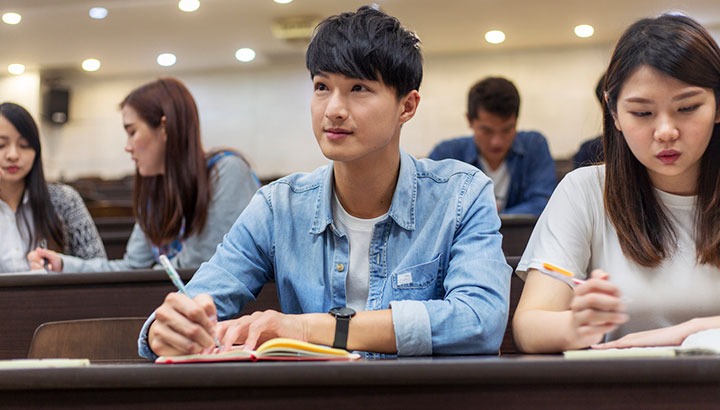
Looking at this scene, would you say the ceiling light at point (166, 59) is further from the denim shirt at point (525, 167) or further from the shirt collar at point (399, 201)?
the shirt collar at point (399, 201)

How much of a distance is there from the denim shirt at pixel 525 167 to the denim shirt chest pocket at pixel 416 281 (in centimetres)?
194

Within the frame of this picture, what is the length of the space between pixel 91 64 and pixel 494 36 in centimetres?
486

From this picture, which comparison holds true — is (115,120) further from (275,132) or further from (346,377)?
(346,377)

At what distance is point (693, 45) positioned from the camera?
4.94 ft

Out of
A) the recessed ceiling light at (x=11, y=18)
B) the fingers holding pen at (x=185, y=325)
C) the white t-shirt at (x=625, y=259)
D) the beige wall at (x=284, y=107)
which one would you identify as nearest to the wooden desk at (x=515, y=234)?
the white t-shirt at (x=625, y=259)

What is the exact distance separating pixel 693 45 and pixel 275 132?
377 inches

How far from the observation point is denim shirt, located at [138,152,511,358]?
151 centimetres

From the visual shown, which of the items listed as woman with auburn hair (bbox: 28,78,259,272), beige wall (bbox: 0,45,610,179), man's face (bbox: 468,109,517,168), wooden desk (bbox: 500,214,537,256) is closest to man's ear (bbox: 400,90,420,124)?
woman with auburn hair (bbox: 28,78,259,272)

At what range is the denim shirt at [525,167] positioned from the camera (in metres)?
3.46

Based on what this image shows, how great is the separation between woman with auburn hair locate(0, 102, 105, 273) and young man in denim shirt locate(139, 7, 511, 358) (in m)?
1.44

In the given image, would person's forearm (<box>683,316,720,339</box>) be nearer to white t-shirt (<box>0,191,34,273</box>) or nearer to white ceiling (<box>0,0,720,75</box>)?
white t-shirt (<box>0,191,34,273</box>)

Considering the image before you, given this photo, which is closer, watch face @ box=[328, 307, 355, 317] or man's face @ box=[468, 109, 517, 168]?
watch face @ box=[328, 307, 355, 317]

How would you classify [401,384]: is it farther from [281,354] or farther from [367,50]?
[367,50]

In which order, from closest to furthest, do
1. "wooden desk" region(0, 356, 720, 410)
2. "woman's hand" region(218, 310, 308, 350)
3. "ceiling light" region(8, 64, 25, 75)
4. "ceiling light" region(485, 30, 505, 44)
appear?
"wooden desk" region(0, 356, 720, 410) → "woman's hand" region(218, 310, 308, 350) → "ceiling light" region(485, 30, 505, 44) → "ceiling light" region(8, 64, 25, 75)
